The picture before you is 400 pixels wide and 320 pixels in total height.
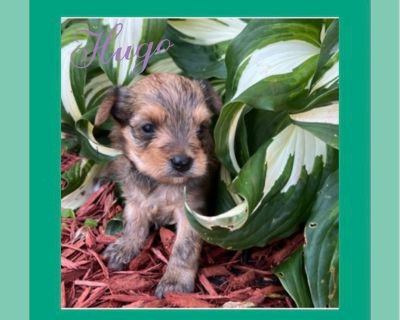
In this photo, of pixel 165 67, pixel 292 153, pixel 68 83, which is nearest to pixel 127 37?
pixel 165 67

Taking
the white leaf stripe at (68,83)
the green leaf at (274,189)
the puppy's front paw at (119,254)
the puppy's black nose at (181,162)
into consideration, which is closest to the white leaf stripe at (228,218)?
the green leaf at (274,189)

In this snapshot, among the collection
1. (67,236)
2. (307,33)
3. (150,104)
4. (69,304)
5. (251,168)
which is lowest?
(69,304)

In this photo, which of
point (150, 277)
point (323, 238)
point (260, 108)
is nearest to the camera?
point (260, 108)

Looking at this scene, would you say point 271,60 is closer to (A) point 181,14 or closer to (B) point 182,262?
(A) point 181,14

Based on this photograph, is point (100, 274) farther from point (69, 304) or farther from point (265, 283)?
point (265, 283)

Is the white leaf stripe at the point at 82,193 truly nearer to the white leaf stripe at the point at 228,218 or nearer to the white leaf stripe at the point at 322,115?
the white leaf stripe at the point at 228,218

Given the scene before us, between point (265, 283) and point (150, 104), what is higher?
point (150, 104)
